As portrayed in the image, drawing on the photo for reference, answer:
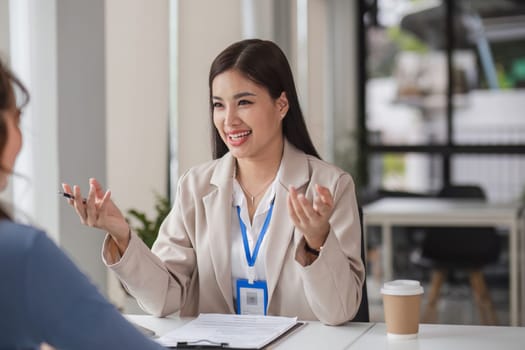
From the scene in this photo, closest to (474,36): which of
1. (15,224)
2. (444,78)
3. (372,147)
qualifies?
(444,78)

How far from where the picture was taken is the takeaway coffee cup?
1.94 meters

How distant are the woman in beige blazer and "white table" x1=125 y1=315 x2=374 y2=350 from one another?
0.03 metres

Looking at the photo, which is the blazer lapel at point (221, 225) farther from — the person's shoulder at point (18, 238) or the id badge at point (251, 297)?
the person's shoulder at point (18, 238)

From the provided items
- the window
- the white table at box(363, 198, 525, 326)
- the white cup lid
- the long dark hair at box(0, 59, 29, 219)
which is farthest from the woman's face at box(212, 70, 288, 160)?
the window

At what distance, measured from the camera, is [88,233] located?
11.6ft

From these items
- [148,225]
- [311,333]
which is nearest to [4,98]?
[311,333]

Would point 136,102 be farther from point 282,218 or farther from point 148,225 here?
point 282,218

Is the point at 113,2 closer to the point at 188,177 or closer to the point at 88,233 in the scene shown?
the point at 88,233

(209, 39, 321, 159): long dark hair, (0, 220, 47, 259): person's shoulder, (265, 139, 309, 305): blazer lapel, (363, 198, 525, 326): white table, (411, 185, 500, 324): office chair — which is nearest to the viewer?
(0, 220, 47, 259): person's shoulder

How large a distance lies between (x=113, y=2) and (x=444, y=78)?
5188mm

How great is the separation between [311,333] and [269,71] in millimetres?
789

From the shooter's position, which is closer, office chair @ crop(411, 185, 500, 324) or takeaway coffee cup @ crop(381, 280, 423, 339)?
takeaway coffee cup @ crop(381, 280, 423, 339)

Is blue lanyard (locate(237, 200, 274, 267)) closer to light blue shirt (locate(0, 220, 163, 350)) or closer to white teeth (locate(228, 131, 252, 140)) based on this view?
Answer: white teeth (locate(228, 131, 252, 140))

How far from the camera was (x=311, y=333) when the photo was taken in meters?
2.02
